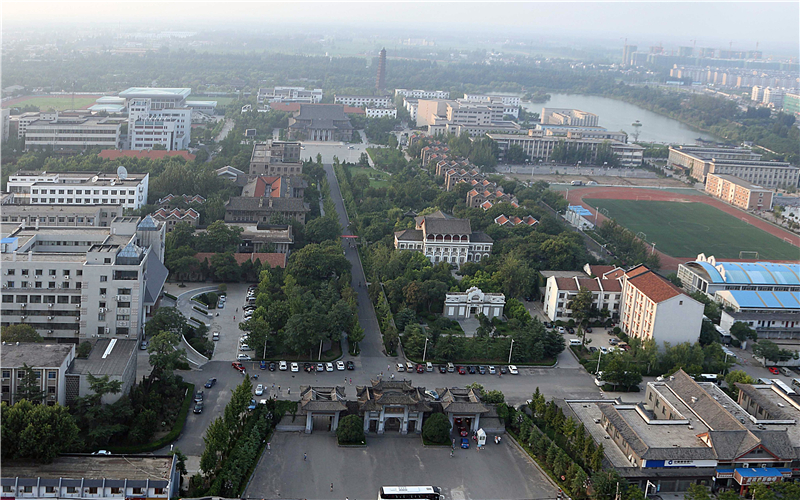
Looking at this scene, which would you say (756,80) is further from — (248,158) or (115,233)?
(115,233)

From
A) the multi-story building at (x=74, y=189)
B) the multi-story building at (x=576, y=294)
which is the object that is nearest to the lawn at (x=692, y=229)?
the multi-story building at (x=576, y=294)

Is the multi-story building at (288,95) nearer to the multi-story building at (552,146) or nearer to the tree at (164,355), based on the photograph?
the multi-story building at (552,146)

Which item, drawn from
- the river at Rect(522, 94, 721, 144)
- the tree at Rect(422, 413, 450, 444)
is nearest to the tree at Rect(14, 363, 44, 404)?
the tree at Rect(422, 413, 450, 444)

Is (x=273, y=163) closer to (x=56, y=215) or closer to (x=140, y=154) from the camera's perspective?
(x=140, y=154)

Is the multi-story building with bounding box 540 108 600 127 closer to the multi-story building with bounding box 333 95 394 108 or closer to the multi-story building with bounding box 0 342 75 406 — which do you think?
the multi-story building with bounding box 333 95 394 108

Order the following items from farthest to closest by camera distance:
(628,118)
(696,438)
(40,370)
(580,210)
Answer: (628,118) → (580,210) → (696,438) → (40,370)

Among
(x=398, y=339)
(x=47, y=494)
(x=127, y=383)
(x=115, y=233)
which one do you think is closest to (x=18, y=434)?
(x=47, y=494)

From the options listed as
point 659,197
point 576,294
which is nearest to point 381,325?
point 576,294
